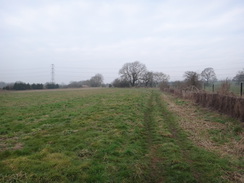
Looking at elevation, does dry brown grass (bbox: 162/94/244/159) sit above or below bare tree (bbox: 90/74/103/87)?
below

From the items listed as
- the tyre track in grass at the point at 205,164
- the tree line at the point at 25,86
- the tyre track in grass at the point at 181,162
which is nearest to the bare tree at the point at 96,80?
the tree line at the point at 25,86

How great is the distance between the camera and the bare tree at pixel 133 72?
309ft

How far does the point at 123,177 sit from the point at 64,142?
10.3ft

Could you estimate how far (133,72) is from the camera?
9425cm

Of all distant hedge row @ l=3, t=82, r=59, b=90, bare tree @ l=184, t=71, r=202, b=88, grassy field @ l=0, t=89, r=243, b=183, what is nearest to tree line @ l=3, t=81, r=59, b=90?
distant hedge row @ l=3, t=82, r=59, b=90

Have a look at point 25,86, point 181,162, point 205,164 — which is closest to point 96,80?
point 25,86

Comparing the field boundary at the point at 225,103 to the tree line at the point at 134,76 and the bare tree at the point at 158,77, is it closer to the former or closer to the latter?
the tree line at the point at 134,76

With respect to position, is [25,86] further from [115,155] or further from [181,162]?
[181,162]

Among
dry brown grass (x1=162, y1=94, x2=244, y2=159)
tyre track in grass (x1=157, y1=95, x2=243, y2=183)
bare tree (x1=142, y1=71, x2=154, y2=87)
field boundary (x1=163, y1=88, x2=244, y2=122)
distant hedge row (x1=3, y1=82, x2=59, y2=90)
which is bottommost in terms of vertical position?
tyre track in grass (x1=157, y1=95, x2=243, y2=183)

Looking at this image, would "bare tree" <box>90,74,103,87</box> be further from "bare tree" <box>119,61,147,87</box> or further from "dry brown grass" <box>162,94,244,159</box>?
"dry brown grass" <box>162,94,244,159</box>

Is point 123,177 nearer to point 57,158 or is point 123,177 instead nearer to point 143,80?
point 57,158

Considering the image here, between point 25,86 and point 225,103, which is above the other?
point 25,86

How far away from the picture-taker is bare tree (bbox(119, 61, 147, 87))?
94062mm

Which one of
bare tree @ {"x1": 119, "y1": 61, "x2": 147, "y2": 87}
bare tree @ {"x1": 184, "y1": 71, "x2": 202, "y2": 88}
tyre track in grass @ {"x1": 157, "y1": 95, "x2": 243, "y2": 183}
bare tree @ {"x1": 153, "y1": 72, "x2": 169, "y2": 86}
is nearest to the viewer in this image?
tyre track in grass @ {"x1": 157, "y1": 95, "x2": 243, "y2": 183}
